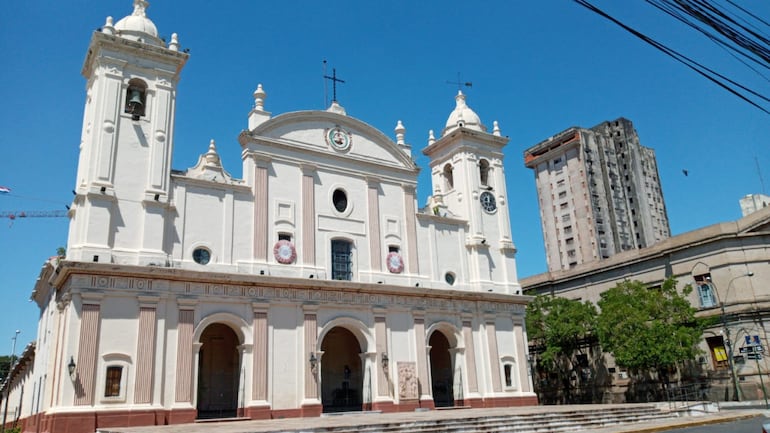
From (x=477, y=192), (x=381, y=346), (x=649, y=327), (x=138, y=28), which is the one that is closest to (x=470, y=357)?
(x=381, y=346)

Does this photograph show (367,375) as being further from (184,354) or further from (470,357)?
(184,354)

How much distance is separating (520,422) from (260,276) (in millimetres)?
11236

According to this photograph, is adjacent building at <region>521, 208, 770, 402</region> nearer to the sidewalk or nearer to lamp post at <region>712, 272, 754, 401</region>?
lamp post at <region>712, 272, 754, 401</region>

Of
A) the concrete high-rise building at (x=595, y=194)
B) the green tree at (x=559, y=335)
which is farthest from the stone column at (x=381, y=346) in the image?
the concrete high-rise building at (x=595, y=194)

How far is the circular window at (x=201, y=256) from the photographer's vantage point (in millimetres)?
23906

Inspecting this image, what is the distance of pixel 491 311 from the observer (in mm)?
30500

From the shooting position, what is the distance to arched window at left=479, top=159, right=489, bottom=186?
111 feet

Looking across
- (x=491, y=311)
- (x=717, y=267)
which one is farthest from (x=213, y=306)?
(x=717, y=267)

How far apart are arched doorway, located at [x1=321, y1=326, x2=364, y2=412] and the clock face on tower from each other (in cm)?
1013

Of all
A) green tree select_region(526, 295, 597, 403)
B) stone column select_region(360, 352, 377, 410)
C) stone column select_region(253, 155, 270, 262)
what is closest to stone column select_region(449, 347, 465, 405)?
stone column select_region(360, 352, 377, 410)

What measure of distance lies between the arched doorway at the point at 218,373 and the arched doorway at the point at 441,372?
9786 millimetres

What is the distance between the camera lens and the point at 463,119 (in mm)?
34625

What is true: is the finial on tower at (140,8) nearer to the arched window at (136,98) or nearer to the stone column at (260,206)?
the arched window at (136,98)

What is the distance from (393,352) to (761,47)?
20927 millimetres
